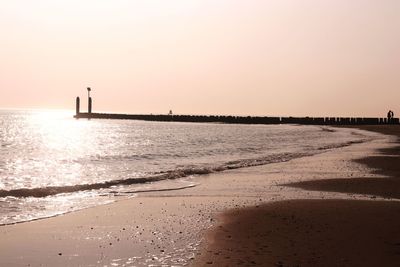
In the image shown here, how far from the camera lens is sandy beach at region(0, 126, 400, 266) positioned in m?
8.38

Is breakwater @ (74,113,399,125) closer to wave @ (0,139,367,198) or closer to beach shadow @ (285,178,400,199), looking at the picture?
wave @ (0,139,367,198)

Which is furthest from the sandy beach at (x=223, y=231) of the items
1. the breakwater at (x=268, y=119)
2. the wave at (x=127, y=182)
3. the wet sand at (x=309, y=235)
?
the breakwater at (x=268, y=119)

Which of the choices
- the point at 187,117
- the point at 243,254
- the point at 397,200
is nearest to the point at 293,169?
the point at 397,200

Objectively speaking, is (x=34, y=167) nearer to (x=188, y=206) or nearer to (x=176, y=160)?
(x=176, y=160)

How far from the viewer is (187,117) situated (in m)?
143

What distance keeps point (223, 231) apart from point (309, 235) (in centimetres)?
169

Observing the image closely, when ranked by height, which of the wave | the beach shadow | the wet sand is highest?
the wet sand

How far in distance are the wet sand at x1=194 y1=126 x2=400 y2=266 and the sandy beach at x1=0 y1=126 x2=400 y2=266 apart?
0.02 meters

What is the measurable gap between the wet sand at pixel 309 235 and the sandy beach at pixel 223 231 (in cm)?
2

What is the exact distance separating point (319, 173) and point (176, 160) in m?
12.3

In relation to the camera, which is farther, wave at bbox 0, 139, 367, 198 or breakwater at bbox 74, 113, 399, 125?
breakwater at bbox 74, 113, 399, 125

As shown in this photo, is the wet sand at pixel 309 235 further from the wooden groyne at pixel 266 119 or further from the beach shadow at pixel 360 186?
the wooden groyne at pixel 266 119

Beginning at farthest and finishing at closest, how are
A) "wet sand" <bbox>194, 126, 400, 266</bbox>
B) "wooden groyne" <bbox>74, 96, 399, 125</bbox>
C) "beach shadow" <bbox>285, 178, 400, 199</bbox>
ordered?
"wooden groyne" <bbox>74, 96, 399, 125</bbox>
"beach shadow" <bbox>285, 178, 400, 199</bbox>
"wet sand" <bbox>194, 126, 400, 266</bbox>

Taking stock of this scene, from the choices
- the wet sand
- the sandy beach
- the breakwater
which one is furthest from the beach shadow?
the breakwater
